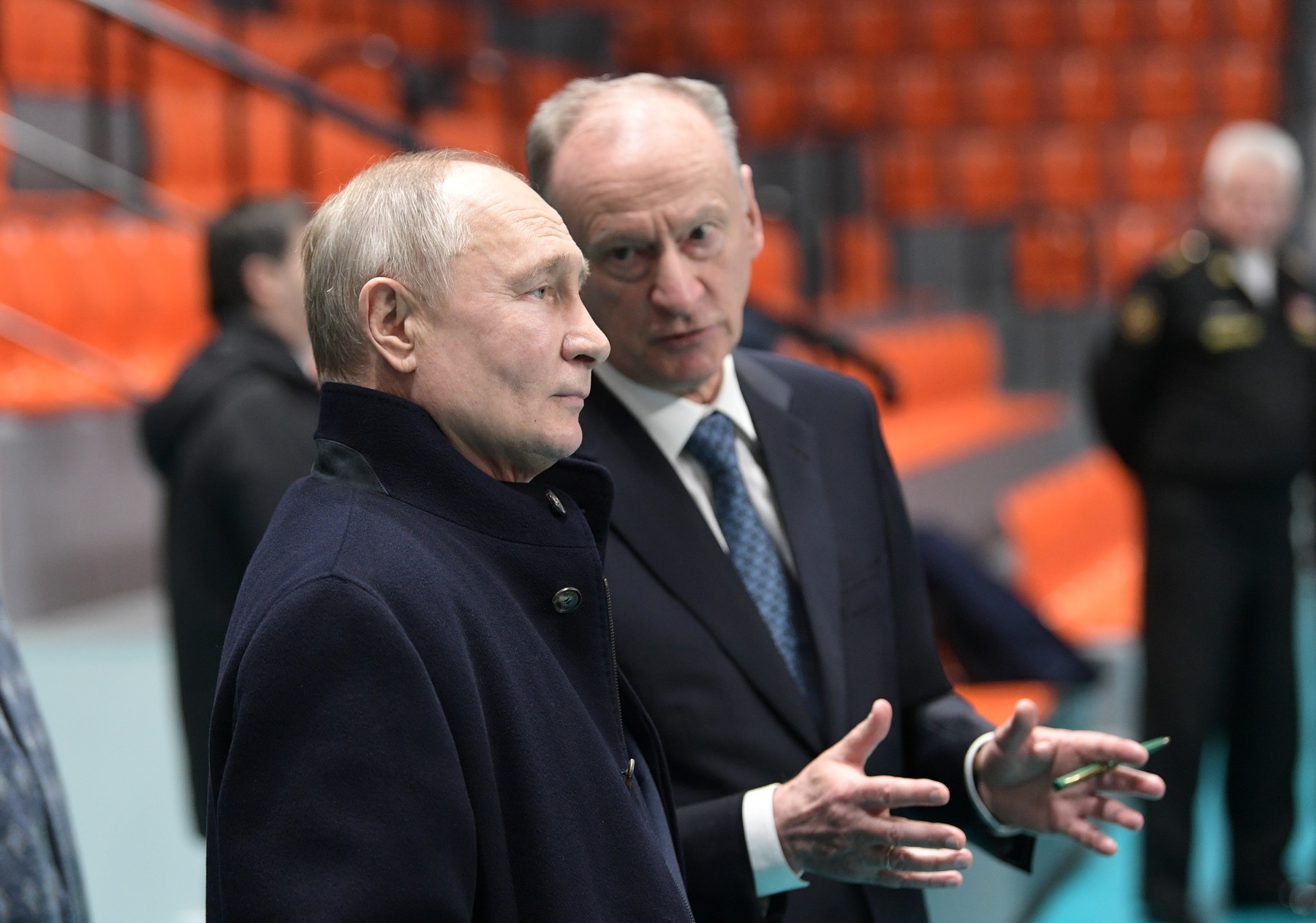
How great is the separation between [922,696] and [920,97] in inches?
399

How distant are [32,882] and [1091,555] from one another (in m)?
5.20

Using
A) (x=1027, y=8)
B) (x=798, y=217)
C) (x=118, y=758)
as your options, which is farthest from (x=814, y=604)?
(x=1027, y=8)

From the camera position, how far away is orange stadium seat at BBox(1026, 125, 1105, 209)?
10.9 metres

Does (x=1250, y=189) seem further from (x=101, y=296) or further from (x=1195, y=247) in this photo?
(x=101, y=296)

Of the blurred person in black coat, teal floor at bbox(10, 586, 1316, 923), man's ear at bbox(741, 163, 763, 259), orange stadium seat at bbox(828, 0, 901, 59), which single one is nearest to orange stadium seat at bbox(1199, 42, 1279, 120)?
orange stadium seat at bbox(828, 0, 901, 59)

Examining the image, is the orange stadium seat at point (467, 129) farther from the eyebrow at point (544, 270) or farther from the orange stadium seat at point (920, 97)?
the eyebrow at point (544, 270)

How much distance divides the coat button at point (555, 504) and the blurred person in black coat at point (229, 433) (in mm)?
1212

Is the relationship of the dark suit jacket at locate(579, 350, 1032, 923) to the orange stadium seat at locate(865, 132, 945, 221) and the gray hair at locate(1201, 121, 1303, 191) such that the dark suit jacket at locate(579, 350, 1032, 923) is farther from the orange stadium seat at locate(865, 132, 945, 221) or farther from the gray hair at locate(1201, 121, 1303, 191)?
the orange stadium seat at locate(865, 132, 945, 221)

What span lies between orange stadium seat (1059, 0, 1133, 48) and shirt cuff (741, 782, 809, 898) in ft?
35.4

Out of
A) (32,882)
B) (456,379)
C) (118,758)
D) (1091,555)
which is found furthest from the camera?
(1091,555)

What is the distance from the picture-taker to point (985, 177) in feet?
35.8

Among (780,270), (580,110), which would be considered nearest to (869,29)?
(780,270)

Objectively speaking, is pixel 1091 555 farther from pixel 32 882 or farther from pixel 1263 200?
pixel 32 882

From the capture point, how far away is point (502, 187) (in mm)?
1190
